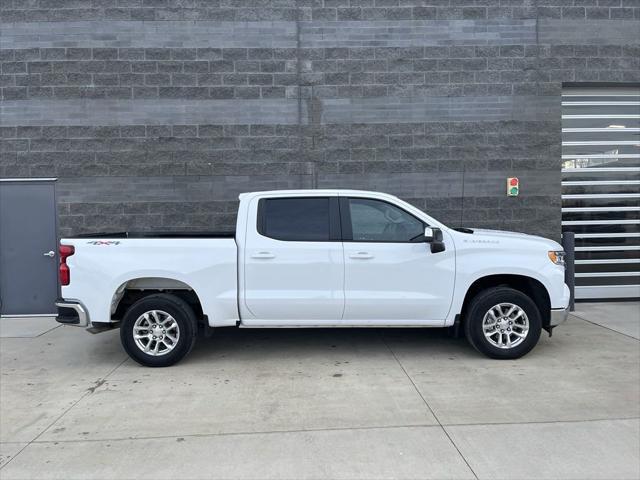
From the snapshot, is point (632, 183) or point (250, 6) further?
point (632, 183)

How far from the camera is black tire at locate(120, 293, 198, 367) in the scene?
18.6ft

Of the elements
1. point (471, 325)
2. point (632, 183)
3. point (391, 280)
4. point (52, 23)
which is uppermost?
point (52, 23)

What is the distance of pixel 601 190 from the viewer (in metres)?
9.40

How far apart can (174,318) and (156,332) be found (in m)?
0.28

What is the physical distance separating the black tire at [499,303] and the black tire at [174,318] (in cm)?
325

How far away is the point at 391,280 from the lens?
568 cm

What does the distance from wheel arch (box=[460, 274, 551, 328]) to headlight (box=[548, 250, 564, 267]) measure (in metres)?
0.31

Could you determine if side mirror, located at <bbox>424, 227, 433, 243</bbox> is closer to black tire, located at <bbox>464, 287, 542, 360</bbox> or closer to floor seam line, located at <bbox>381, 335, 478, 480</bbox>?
black tire, located at <bbox>464, 287, 542, 360</bbox>

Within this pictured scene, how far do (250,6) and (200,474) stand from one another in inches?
310

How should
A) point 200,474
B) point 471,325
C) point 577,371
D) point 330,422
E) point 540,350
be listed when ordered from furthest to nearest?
1. point 540,350
2. point 471,325
3. point 577,371
4. point 330,422
5. point 200,474

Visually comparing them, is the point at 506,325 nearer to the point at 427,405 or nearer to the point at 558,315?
the point at 558,315

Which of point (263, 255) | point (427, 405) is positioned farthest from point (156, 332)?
point (427, 405)

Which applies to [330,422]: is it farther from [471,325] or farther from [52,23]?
[52,23]

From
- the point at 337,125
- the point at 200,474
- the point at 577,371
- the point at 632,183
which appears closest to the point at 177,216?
the point at 337,125
